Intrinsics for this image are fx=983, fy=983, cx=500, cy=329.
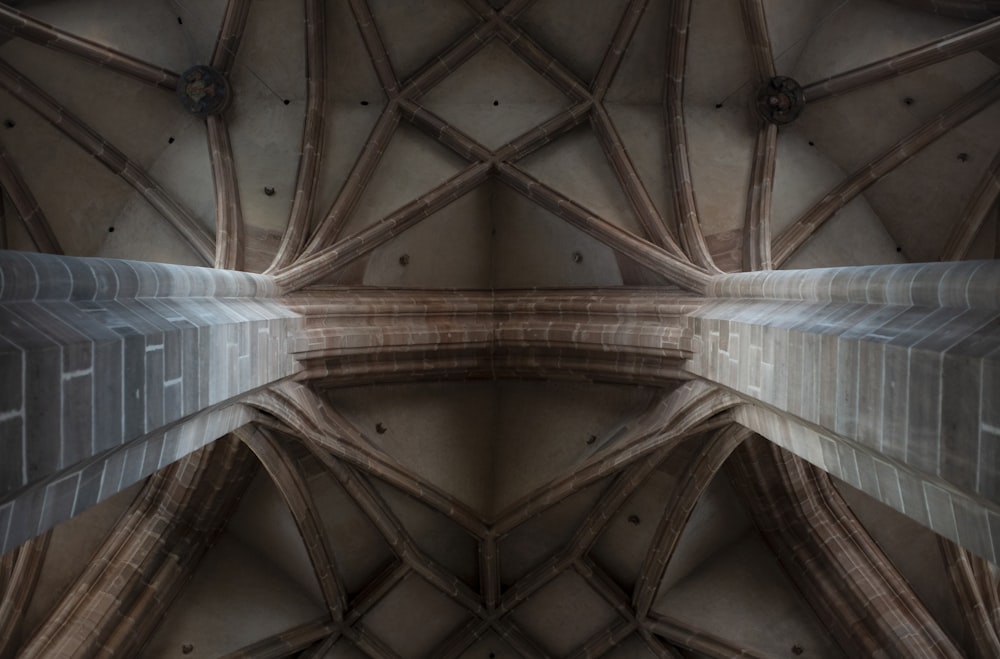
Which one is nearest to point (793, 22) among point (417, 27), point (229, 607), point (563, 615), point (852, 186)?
point (852, 186)

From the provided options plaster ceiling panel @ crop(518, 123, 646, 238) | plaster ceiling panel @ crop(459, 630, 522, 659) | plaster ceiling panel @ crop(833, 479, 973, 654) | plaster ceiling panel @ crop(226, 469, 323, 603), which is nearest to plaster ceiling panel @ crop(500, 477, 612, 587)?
plaster ceiling panel @ crop(459, 630, 522, 659)

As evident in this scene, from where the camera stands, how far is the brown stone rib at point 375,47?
39.7 ft

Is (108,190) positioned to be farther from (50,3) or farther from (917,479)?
(917,479)

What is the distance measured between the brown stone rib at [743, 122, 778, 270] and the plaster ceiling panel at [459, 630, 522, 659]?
6132mm

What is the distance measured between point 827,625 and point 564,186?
6.56m

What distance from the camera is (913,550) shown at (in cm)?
1273

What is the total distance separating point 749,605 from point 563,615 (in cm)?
251

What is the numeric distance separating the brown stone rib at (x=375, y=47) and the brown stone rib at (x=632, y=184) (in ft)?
8.65

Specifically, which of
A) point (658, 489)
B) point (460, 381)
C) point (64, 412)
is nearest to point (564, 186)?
point (460, 381)

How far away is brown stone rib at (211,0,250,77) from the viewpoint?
1172 centimetres

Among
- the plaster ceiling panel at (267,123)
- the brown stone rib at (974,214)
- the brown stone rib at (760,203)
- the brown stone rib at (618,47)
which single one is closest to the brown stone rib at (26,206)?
the plaster ceiling panel at (267,123)

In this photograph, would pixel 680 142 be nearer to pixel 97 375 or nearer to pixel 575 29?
pixel 575 29

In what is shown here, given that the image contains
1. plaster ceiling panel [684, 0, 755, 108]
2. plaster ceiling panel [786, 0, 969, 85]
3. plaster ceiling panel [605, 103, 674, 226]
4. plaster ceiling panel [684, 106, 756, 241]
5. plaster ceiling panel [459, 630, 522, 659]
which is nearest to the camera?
plaster ceiling panel [786, 0, 969, 85]

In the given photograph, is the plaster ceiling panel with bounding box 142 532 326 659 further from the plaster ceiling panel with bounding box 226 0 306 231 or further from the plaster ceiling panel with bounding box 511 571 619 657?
the plaster ceiling panel with bounding box 226 0 306 231
